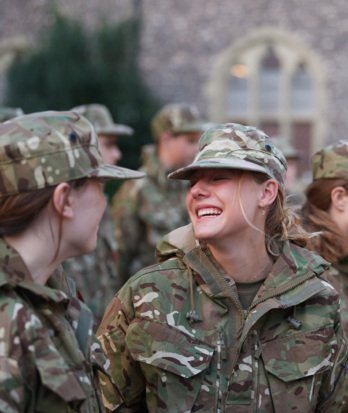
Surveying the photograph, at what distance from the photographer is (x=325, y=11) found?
54.9 feet

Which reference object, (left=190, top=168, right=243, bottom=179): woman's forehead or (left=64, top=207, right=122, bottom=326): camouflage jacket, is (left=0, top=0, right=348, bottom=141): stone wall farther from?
(left=190, top=168, right=243, bottom=179): woman's forehead

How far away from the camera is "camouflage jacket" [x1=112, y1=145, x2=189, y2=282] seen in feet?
27.8

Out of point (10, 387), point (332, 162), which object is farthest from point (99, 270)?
point (10, 387)

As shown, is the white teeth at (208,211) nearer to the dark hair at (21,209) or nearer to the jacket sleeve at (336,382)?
the jacket sleeve at (336,382)

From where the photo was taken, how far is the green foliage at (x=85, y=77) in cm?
1664

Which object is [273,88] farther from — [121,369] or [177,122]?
[121,369]

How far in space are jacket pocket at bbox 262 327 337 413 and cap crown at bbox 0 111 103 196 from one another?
100cm

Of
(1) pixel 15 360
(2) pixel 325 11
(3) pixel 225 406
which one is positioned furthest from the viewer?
(2) pixel 325 11

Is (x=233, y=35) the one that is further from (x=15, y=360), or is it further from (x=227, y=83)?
(x=15, y=360)

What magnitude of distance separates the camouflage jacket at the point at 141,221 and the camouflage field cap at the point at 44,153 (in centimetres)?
540

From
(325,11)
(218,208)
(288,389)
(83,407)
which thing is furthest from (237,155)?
(325,11)

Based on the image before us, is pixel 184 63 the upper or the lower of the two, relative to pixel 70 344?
lower

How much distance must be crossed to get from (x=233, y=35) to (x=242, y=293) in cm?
1393

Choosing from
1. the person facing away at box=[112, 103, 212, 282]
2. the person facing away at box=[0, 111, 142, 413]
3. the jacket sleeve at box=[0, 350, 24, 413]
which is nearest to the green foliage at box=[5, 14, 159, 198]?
the person facing away at box=[112, 103, 212, 282]
